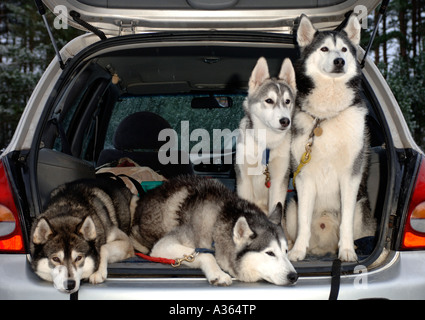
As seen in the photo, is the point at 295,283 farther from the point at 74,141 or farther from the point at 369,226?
the point at 74,141

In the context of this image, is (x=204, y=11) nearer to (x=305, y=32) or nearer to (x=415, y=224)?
(x=305, y=32)

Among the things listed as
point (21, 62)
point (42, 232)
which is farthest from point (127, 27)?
point (21, 62)

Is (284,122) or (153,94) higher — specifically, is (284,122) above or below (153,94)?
below

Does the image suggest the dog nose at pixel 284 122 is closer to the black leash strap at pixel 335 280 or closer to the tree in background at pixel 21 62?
the black leash strap at pixel 335 280

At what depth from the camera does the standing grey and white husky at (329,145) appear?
3225mm

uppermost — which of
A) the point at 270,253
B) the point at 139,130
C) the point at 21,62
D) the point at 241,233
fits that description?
the point at 21,62

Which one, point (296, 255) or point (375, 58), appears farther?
point (375, 58)

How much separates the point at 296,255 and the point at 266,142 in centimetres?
101

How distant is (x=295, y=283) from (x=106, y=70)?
3.13 metres

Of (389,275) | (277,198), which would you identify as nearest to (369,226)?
(277,198)

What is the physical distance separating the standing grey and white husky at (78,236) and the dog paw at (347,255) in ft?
4.47

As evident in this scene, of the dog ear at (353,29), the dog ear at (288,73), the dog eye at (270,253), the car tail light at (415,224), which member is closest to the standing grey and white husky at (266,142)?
the dog ear at (288,73)

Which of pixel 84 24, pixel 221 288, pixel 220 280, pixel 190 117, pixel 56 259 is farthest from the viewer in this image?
pixel 190 117

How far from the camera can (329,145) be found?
323 cm
